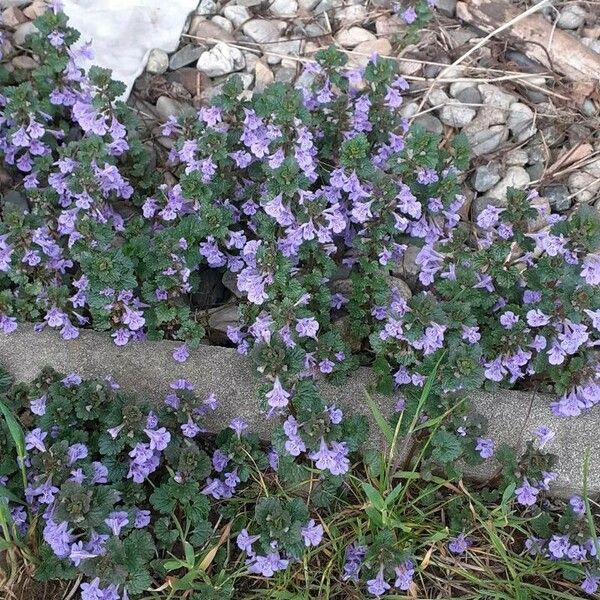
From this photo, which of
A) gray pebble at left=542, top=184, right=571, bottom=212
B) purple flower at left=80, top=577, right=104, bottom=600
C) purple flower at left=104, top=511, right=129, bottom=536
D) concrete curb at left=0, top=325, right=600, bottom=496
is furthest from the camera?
gray pebble at left=542, top=184, right=571, bottom=212

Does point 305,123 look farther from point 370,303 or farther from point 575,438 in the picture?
point 575,438

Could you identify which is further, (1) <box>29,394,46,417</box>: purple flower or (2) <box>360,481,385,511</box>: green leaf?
(1) <box>29,394,46,417</box>: purple flower

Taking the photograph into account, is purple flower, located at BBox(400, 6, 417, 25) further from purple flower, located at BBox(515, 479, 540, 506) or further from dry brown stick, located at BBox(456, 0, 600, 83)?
purple flower, located at BBox(515, 479, 540, 506)

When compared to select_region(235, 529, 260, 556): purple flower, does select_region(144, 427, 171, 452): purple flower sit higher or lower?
higher

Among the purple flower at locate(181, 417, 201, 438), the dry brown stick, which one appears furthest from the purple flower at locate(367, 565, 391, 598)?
the dry brown stick

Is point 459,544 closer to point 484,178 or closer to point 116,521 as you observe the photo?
point 116,521

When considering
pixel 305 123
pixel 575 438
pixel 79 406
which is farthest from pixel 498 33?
pixel 79 406

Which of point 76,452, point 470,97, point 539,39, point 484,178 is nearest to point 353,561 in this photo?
point 76,452
